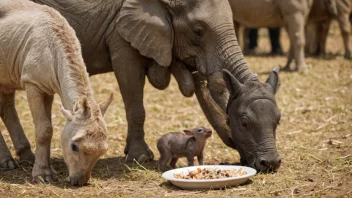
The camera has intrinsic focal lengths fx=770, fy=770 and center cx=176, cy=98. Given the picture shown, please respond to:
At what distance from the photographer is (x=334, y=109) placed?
12672 millimetres

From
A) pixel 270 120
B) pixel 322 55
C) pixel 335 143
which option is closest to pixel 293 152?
pixel 335 143

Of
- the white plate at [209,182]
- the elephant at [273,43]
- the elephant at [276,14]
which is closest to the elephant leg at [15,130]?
the white plate at [209,182]

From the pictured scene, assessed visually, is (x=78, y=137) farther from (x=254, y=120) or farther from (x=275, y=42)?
(x=275, y=42)

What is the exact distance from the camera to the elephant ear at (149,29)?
9227 millimetres

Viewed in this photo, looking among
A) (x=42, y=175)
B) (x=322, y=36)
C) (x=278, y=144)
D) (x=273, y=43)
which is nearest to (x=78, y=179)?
(x=42, y=175)

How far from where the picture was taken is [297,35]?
15.9 meters

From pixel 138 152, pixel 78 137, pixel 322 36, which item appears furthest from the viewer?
pixel 322 36

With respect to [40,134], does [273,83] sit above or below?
above

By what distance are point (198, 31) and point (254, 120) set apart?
1437 millimetres

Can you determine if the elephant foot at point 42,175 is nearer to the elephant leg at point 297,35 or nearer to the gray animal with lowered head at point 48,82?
the gray animal with lowered head at point 48,82

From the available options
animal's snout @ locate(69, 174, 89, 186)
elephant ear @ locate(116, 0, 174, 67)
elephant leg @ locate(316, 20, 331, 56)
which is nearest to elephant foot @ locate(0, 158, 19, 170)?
animal's snout @ locate(69, 174, 89, 186)

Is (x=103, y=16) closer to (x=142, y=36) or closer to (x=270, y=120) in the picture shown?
(x=142, y=36)

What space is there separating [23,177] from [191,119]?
4.31m

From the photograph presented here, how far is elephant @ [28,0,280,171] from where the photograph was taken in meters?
9.12
